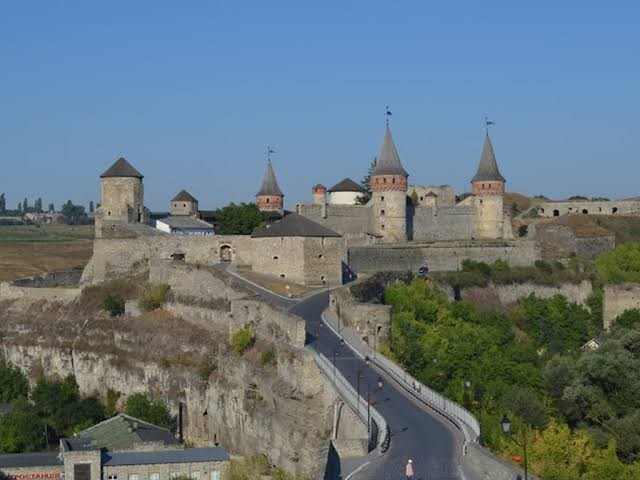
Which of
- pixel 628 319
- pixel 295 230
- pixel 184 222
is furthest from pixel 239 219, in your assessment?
pixel 628 319

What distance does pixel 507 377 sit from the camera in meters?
40.8

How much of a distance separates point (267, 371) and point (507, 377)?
762cm

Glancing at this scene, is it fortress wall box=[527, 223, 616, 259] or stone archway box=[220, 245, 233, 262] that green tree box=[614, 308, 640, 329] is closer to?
fortress wall box=[527, 223, 616, 259]

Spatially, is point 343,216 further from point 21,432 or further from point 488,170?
point 21,432

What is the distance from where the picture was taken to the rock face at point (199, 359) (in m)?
37.4

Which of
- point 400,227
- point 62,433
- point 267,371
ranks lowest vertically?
point 62,433

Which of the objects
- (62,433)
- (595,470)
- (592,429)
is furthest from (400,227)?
(595,470)

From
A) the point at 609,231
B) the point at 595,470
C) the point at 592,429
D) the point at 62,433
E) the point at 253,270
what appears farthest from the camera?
the point at 609,231

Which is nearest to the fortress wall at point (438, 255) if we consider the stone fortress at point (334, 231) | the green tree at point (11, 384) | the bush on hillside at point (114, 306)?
the stone fortress at point (334, 231)

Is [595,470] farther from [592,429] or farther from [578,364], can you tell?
[578,364]

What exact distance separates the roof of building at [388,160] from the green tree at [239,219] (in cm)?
646

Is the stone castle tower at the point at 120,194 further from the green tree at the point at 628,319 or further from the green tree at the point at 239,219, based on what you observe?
the green tree at the point at 628,319

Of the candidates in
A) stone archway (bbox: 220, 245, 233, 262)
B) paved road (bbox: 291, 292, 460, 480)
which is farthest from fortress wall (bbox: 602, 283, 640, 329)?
paved road (bbox: 291, 292, 460, 480)

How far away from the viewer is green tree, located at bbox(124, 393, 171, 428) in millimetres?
45844
